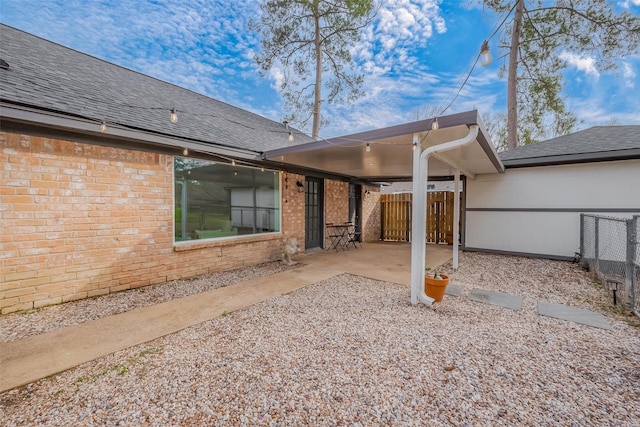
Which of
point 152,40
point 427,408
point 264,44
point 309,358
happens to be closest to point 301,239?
point 309,358

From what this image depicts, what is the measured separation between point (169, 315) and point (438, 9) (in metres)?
9.98

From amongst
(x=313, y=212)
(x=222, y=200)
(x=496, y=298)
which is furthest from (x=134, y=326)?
(x=313, y=212)

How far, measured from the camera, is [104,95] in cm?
478

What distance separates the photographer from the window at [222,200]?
16.6ft

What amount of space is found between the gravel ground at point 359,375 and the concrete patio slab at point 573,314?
126 millimetres

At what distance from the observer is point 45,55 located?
5.16 metres

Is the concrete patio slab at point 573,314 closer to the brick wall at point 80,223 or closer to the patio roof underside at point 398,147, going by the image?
the patio roof underside at point 398,147

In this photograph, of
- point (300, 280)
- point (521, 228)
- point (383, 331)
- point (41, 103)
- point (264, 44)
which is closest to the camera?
point (383, 331)

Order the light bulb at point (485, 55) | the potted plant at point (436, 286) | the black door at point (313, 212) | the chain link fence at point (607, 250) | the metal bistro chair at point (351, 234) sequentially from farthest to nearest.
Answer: the metal bistro chair at point (351, 234)
the black door at point (313, 212)
the chain link fence at point (607, 250)
the light bulb at point (485, 55)
the potted plant at point (436, 286)

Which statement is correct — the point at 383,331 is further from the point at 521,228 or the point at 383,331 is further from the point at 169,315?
the point at 521,228

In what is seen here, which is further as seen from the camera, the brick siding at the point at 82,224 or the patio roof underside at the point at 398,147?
the patio roof underside at the point at 398,147

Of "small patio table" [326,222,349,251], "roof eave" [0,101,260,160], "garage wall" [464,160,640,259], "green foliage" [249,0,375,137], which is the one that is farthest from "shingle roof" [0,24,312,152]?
"garage wall" [464,160,640,259]

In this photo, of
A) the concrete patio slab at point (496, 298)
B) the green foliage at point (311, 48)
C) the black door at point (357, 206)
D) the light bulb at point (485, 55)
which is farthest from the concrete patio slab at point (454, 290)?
the green foliage at point (311, 48)

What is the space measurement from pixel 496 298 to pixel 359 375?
3.01 metres
